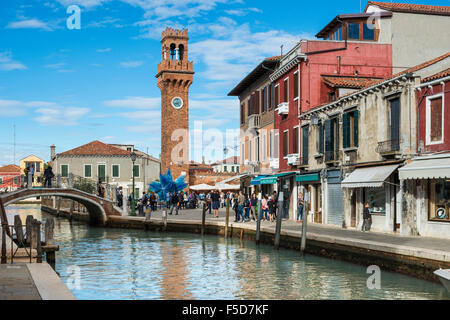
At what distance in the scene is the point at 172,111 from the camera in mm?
61969

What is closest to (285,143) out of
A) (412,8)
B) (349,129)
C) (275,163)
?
(275,163)

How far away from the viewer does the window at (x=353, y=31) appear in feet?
99.5

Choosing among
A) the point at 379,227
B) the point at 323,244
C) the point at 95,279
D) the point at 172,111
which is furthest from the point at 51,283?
the point at 172,111

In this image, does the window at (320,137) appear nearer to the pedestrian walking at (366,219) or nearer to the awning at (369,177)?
the awning at (369,177)

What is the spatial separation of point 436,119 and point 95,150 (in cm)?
5506

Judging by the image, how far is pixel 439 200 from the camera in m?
19.1

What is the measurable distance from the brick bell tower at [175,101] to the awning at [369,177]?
38.3 m

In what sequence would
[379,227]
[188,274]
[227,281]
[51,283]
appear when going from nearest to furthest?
[51,283]
[227,281]
[188,274]
[379,227]

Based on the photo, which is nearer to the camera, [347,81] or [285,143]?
[347,81]

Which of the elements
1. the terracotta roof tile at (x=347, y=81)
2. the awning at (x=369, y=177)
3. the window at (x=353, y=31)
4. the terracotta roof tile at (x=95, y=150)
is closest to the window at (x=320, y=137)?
the terracotta roof tile at (x=347, y=81)

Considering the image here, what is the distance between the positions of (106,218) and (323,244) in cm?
2116

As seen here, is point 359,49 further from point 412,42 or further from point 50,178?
point 50,178

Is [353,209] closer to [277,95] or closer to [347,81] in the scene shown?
[347,81]

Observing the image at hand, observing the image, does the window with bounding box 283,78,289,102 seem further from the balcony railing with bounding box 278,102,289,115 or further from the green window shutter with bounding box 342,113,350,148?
the green window shutter with bounding box 342,113,350,148
